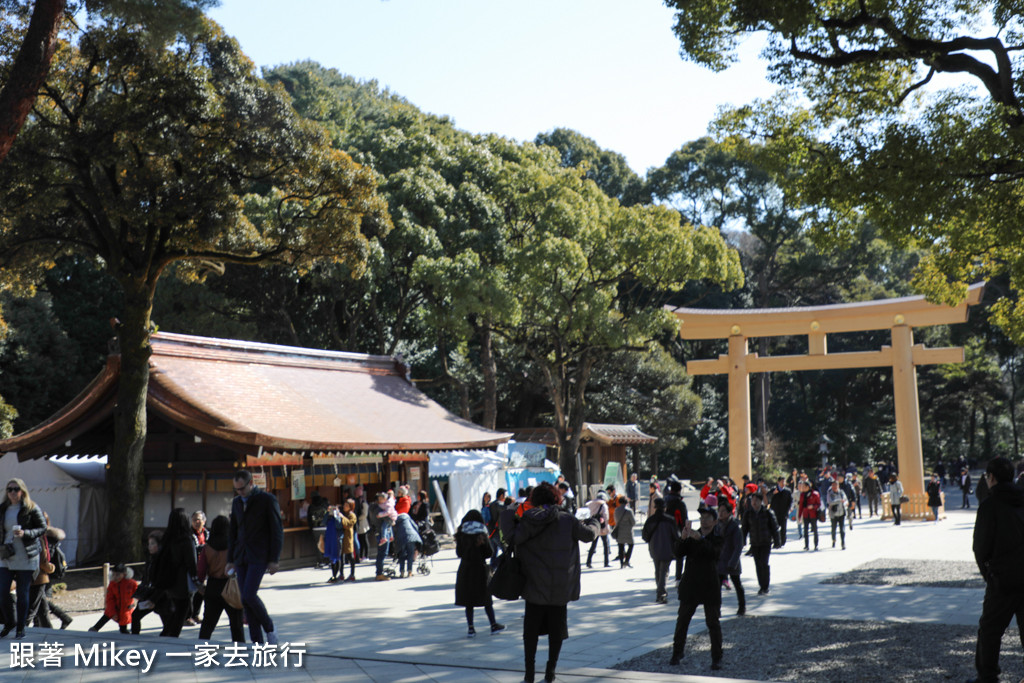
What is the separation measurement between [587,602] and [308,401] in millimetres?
8855

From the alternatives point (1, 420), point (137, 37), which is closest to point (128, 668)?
point (137, 37)

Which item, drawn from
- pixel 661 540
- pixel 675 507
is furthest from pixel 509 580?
pixel 675 507

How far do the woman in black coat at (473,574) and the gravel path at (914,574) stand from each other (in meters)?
6.27

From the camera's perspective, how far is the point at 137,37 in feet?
46.5

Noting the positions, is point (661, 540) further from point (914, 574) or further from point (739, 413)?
point (739, 413)

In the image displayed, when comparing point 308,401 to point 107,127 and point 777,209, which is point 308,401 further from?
point 777,209

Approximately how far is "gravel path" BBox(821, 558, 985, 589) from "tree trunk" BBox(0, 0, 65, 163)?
11.9 m

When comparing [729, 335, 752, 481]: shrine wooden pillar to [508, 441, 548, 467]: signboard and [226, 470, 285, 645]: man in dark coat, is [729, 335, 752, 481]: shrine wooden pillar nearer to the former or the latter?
[508, 441, 548, 467]: signboard

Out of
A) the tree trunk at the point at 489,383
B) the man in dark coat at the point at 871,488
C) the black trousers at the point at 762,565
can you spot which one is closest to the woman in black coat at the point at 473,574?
the black trousers at the point at 762,565

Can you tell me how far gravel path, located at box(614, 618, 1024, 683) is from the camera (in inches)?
290

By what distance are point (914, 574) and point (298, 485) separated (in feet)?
36.1

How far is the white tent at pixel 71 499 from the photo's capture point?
16562 millimetres

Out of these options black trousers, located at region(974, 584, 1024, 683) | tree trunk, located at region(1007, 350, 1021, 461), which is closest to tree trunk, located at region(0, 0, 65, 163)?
black trousers, located at region(974, 584, 1024, 683)

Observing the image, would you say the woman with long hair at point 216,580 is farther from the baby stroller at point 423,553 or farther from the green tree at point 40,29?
the baby stroller at point 423,553
